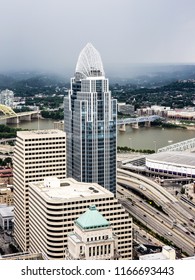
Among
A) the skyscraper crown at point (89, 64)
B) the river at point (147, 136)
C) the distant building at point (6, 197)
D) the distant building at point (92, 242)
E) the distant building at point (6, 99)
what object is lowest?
the river at point (147, 136)

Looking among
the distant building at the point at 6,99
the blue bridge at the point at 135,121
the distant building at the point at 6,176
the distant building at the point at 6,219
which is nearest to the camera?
the distant building at the point at 6,219

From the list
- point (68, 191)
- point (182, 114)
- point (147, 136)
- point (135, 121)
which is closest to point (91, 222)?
point (68, 191)

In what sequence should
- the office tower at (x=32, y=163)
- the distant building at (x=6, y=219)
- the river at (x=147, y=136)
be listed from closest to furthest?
the office tower at (x=32, y=163) → the distant building at (x=6, y=219) → the river at (x=147, y=136)

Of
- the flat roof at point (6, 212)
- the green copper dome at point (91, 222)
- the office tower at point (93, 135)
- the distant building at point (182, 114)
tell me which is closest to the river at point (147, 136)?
the distant building at point (182, 114)

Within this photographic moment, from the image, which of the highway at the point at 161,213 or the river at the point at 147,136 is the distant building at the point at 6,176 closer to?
the highway at the point at 161,213

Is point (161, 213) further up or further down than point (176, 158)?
further down

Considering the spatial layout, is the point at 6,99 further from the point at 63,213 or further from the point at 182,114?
the point at 63,213

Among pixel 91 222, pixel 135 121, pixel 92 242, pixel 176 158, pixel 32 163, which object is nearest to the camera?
pixel 92 242
